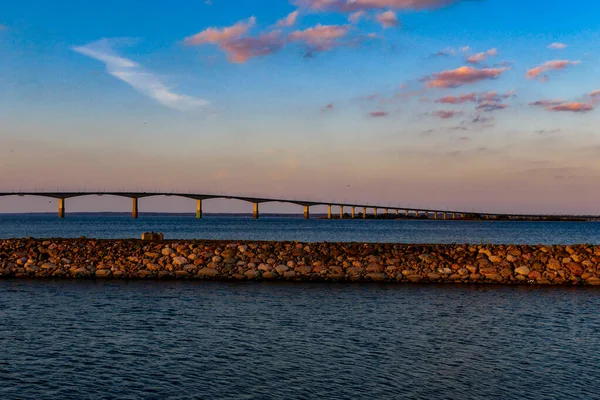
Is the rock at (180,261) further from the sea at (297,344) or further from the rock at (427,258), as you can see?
the rock at (427,258)

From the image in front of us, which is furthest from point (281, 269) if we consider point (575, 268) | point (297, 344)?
point (575, 268)

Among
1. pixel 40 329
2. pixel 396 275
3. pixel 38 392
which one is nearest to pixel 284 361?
pixel 38 392

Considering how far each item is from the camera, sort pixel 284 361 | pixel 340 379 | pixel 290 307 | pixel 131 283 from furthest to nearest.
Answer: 1. pixel 131 283
2. pixel 290 307
3. pixel 284 361
4. pixel 340 379

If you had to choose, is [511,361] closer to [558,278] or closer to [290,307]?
[290,307]

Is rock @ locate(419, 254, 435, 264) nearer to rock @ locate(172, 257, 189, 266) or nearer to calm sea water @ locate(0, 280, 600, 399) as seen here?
calm sea water @ locate(0, 280, 600, 399)

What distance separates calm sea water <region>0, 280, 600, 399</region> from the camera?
40.4 ft

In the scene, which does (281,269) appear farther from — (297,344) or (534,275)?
(297,344)

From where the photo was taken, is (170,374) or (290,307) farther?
(290,307)

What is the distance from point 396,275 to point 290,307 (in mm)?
8839

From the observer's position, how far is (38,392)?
1184 cm

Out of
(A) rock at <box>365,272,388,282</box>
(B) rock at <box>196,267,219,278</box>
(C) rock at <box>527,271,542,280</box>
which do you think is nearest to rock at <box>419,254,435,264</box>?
(A) rock at <box>365,272,388,282</box>

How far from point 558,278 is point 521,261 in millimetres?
1827

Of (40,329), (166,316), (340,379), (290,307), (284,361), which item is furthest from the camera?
(290,307)

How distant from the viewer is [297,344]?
15891 millimetres
